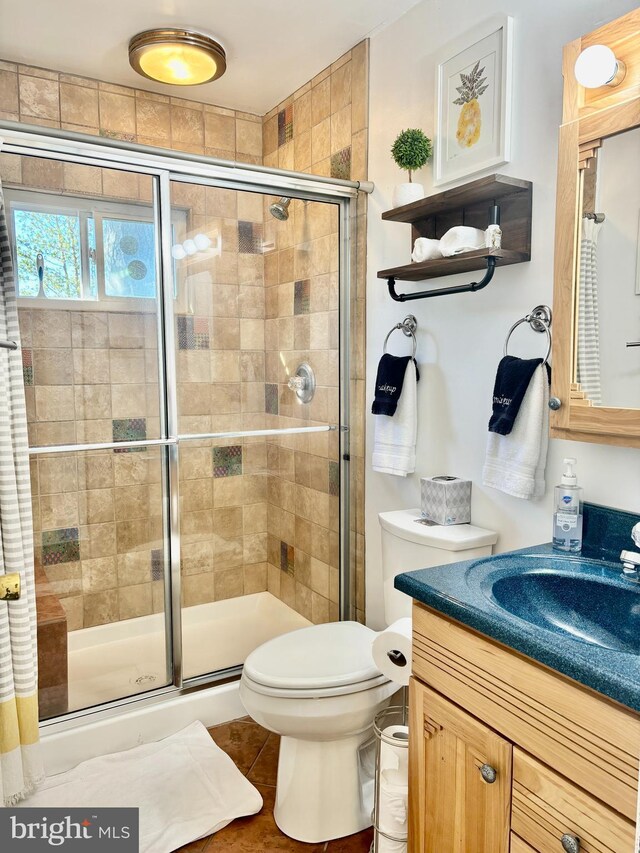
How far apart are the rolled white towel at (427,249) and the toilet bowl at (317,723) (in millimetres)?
1177

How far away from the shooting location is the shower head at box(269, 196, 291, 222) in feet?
7.55

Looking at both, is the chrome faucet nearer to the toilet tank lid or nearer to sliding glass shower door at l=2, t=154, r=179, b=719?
the toilet tank lid

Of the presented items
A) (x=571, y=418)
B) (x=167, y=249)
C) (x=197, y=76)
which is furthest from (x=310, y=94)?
(x=571, y=418)

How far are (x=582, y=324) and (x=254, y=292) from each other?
4.02 feet

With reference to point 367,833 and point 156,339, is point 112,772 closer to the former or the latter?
point 367,833

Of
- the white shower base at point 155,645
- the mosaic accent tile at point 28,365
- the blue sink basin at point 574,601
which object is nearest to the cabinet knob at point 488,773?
the blue sink basin at point 574,601

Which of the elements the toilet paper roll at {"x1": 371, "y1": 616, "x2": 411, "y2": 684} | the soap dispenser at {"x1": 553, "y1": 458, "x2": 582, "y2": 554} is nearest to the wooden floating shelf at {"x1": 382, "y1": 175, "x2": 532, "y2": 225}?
the soap dispenser at {"x1": 553, "y1": 458, "x2": 582, "y2": 554}

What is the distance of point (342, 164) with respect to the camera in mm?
2488

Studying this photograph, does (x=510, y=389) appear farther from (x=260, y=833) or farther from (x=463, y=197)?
(x=260, y=833)

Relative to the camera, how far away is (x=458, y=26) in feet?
6.19

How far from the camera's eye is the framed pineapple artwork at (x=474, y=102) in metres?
1.71

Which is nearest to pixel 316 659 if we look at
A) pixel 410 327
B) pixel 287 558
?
pixel 287 558

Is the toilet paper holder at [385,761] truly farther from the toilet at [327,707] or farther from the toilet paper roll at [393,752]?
the toilet at [327,707]

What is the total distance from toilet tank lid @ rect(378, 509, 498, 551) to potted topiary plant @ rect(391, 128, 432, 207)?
38.4 inches
